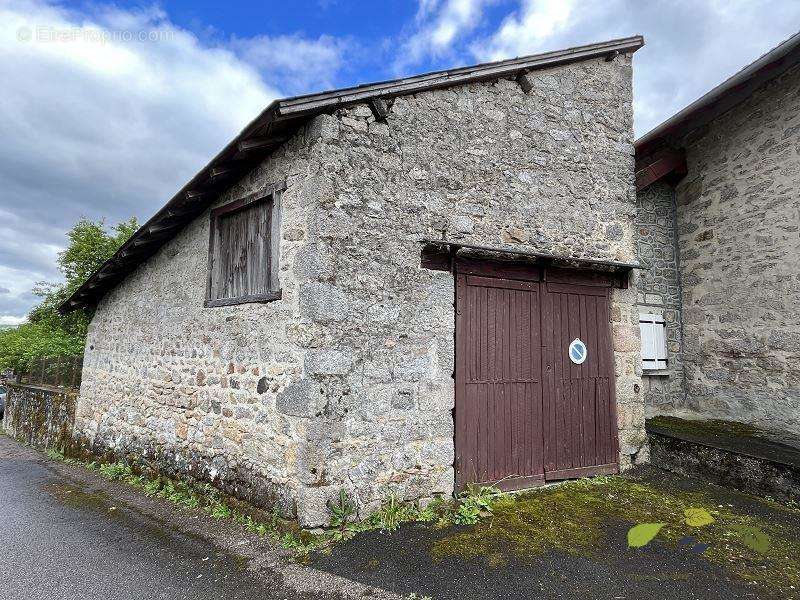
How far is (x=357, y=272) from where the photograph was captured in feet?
15.1

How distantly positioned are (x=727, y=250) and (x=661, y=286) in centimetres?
103

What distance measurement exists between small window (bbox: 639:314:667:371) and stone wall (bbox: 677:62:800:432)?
0.39 meters

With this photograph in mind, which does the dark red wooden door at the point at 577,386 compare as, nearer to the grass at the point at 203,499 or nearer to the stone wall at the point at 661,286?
the stone wall at the point at 661,286

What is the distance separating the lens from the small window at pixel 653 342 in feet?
24.9

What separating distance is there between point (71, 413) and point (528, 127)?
9038 mm

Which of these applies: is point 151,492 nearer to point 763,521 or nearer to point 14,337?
point 763,521

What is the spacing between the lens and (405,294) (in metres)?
4.84

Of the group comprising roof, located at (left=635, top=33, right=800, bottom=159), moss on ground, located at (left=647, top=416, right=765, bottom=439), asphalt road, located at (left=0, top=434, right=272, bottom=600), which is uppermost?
roof, located at (left=635, top=33, right=800, bottom=159)

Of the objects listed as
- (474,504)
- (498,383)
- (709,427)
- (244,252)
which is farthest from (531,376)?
(244,252)

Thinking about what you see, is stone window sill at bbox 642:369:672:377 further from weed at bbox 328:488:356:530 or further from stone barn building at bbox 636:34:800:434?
weed at bbox 328:488:356:530

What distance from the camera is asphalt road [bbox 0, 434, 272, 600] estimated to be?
3.55m

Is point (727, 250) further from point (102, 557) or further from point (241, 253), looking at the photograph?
point (102, 557)

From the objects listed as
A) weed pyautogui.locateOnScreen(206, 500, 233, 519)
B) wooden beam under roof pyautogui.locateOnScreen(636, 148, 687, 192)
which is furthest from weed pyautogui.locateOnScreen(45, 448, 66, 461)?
wooden beam under roof pyautogui.locateOnScreen(636, 148, 687, 192)

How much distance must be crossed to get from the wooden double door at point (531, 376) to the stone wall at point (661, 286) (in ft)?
6.56
